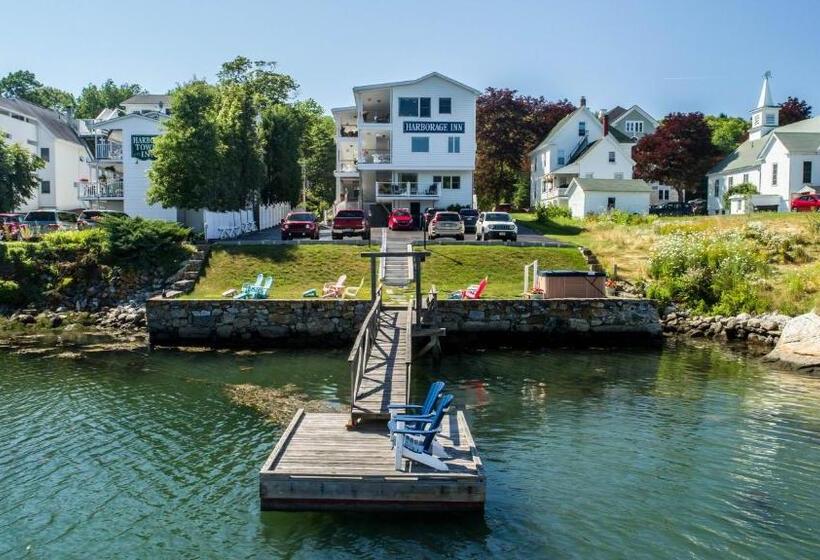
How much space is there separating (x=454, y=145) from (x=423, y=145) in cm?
241

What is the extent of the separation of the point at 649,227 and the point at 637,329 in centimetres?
1660

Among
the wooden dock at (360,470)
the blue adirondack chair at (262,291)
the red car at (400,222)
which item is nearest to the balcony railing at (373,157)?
the red car at (400,222)

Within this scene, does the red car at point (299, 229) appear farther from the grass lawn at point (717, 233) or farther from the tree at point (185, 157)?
the grass lawn at point (717, 233)

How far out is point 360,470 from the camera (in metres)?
12.3

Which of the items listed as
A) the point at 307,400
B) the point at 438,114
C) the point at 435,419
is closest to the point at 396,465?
the point at 435,419

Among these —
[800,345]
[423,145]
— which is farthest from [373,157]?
[800,345]

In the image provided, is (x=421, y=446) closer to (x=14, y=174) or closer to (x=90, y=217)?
(x=90, y=217)

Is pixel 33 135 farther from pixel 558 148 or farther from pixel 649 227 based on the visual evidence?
pixel 649 227

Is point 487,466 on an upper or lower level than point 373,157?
lower

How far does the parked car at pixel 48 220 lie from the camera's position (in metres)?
44.0

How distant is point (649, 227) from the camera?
144ft

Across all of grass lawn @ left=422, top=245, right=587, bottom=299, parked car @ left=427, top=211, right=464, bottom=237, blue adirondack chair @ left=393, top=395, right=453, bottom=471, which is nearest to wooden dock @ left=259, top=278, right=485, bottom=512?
blue adirondack chair @ left=393, top=395, right=453, bottom=471

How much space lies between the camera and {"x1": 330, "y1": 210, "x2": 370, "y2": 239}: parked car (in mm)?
41531

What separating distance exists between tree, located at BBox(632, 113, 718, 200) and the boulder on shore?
1798 inches
